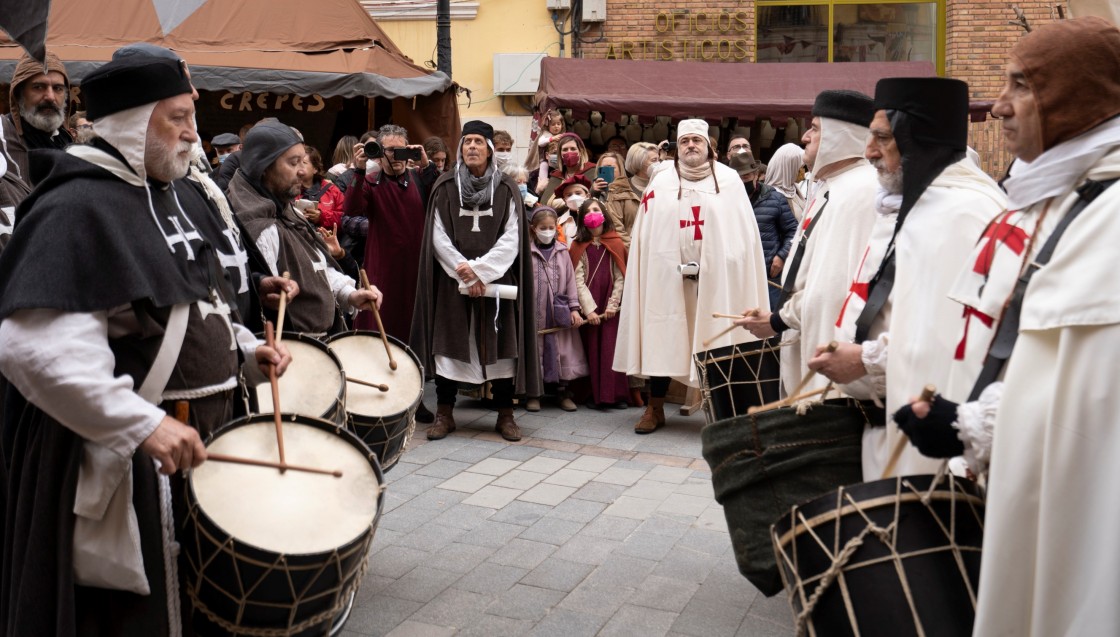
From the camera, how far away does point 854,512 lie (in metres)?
2.53

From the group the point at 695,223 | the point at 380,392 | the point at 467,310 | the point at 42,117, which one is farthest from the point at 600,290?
the point at 380,392

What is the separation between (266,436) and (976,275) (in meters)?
2.04

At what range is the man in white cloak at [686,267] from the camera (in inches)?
306

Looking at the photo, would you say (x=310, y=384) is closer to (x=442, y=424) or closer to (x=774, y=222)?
(x=442, y=424)

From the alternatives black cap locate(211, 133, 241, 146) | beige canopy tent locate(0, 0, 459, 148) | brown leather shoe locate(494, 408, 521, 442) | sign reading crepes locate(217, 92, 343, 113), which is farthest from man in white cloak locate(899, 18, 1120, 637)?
sign reading crepes locate(217, 92, 343, 113)

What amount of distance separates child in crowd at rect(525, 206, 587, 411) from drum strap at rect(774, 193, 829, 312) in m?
3.69

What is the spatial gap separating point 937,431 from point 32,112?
530cm

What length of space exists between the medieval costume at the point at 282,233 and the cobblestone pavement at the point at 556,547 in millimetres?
1211

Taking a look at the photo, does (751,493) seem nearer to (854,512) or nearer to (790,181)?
(854,512)

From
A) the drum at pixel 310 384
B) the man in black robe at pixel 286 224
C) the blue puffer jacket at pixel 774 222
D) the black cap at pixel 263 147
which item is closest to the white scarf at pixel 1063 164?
the drum at pixel 310 384

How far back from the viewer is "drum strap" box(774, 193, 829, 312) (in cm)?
474

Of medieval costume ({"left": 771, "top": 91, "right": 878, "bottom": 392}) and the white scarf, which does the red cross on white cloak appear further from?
the white scarf

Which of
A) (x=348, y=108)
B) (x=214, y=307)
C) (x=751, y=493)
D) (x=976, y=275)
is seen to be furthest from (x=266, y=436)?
(x=348, y=108)

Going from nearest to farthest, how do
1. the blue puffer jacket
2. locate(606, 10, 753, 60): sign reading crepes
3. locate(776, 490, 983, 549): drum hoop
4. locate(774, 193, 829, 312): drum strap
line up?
locate(776, 490, 983, 549): drum hoop
locate(774, 193, 829, 312): drum strap
the blue puffer jacket
locate(606, 10, 753, 60): sign reading crepes
